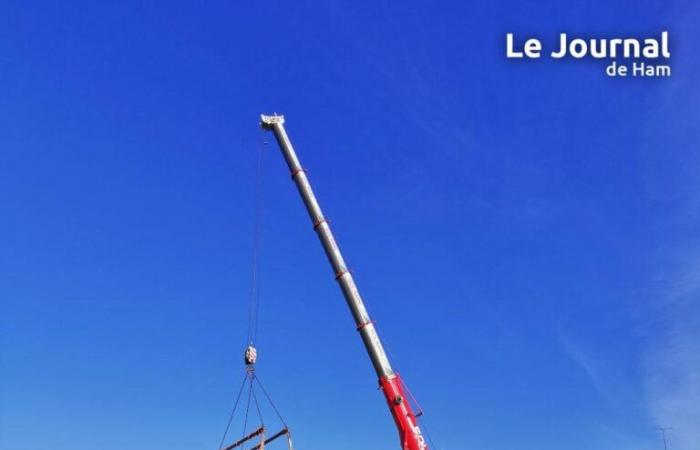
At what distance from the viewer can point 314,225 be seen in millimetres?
50781

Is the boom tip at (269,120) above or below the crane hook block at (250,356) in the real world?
above

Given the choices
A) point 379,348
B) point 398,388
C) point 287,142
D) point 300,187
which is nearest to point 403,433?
point 398,388

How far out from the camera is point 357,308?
4753 cm

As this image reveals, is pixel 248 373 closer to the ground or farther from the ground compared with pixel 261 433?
farther from the ground

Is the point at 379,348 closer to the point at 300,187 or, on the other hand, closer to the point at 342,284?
the point at 342,284

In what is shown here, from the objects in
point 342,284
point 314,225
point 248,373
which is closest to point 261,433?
point 248,373

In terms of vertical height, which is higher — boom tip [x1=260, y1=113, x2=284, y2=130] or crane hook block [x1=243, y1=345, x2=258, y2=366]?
boom tip [x1=260, y1=113, x2=284, y2=130]

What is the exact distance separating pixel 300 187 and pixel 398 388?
16.6 meters

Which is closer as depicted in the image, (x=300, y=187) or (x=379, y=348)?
(x=379, y=348)

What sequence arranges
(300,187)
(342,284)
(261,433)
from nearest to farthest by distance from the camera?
(261,433) < (342,284) < (300,187)

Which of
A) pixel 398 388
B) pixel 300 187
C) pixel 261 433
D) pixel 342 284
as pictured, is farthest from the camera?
pixel 300 187

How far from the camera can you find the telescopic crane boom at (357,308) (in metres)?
42.8

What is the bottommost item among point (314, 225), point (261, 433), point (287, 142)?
point (261, 433)

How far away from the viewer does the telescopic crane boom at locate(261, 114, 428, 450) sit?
4281 cm
